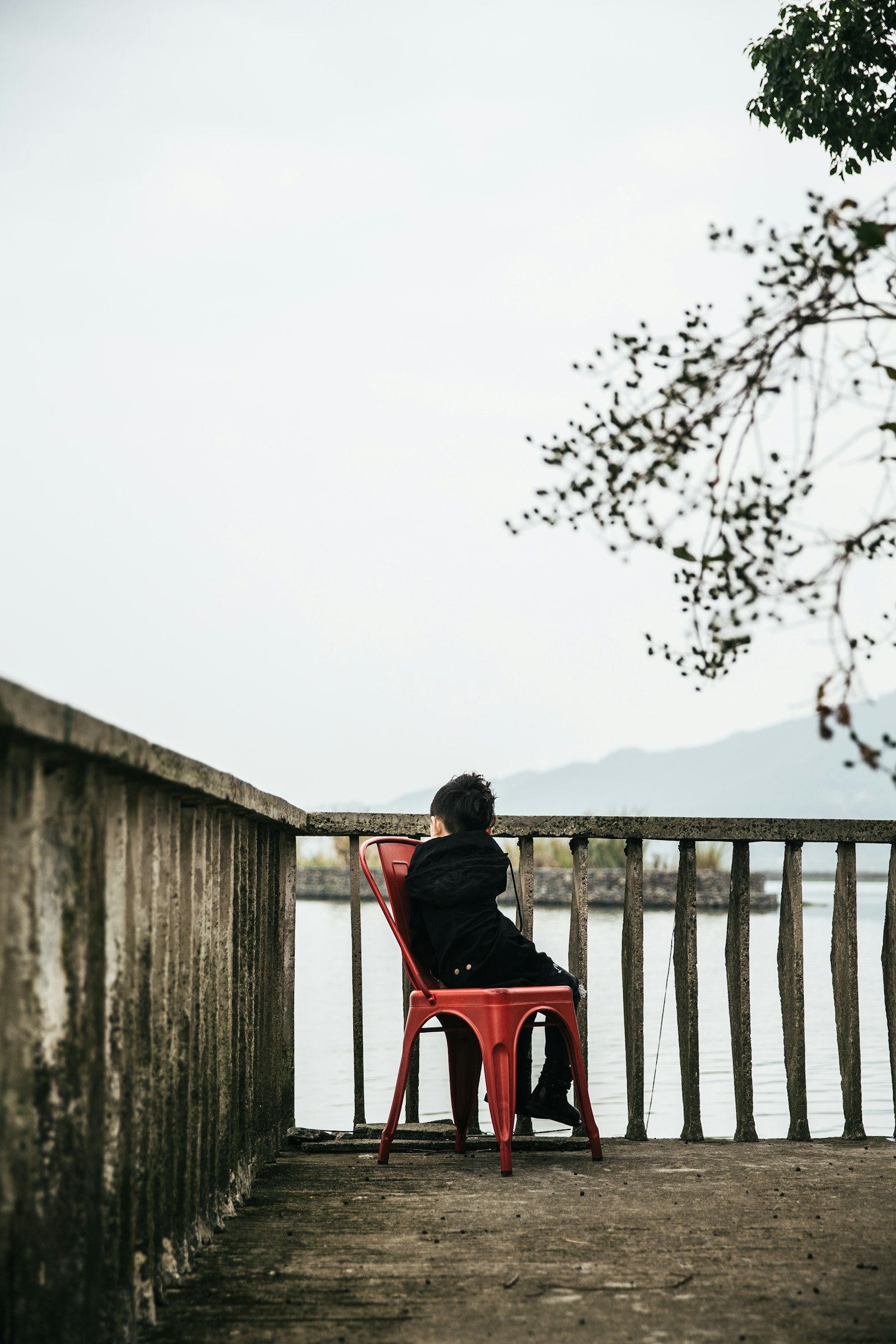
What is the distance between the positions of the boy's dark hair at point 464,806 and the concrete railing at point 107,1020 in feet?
2.83

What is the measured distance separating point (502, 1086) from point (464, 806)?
2.55ft

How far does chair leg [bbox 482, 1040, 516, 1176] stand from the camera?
9.48 ft

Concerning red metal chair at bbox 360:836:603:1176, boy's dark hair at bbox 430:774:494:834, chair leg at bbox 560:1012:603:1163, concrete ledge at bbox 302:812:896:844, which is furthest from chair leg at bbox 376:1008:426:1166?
concrete ledge at bbox 302:812:896:844

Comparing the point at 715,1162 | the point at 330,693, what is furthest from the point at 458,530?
the point at 715,1162

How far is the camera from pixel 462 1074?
10.8ft

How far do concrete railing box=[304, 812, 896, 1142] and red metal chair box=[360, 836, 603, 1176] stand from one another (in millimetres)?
194

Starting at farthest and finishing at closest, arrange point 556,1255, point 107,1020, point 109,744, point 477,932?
point 477,932, point 556,1255, point 107,1020, point 109,744

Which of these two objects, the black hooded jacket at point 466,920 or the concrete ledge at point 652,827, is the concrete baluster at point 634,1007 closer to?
the concrete ledge at point 652,827

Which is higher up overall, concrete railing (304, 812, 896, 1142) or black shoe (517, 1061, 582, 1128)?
concrete railing (304, 812, 896, 1142)

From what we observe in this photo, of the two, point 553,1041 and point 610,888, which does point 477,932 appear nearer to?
point 553,1041

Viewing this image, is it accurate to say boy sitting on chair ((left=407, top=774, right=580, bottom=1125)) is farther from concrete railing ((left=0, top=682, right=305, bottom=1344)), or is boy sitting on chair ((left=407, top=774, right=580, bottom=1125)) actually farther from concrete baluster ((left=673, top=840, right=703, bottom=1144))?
concrete railing ((left=0, top=682, right=305, bottom=1344))

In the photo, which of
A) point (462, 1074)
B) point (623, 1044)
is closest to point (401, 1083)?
point (462, 1074)

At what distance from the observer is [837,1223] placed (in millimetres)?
2451

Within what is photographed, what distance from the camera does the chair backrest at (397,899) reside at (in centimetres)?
312
